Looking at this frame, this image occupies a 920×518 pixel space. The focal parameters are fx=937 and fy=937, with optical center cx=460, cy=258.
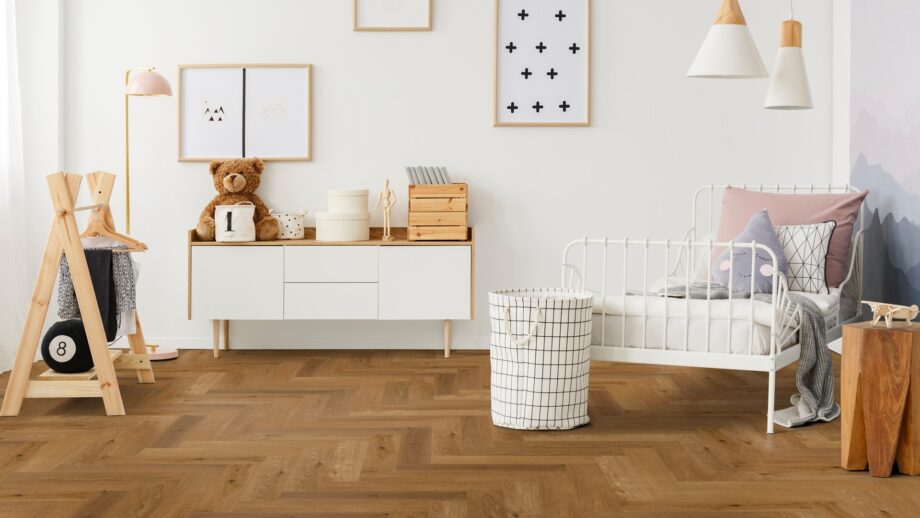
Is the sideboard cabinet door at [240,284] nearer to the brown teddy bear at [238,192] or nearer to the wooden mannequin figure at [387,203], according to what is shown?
the brown teddy bear at [238,192]

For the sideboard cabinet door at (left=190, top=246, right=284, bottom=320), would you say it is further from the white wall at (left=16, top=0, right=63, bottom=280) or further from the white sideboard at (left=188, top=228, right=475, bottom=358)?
the white wall at (left=16, top=0, right=63, bottom=280)

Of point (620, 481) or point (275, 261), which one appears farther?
point (275, 261)

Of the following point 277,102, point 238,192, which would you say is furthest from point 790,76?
point 238,192

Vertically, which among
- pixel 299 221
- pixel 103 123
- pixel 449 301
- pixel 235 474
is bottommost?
pixel 235 474

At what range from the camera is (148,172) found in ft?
16.3

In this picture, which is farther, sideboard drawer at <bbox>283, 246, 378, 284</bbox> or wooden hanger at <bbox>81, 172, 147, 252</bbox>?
sideboard drawer at <bbox>283, 246, 378, 284</bbox>

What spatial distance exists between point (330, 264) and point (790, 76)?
7.56ft

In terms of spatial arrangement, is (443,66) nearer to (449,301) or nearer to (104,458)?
(449,301)

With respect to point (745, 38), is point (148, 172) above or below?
below

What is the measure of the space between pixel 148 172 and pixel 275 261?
3.07 ft

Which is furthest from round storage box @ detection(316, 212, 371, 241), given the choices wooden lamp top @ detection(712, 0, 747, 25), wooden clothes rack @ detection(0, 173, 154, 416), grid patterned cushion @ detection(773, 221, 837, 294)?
wooden lamp top @ detection(712, 0, 747, 25)

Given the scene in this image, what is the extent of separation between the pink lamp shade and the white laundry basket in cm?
225

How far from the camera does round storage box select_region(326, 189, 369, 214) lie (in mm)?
4711

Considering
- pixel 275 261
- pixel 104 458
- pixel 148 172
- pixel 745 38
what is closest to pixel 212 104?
pixel 148 172
